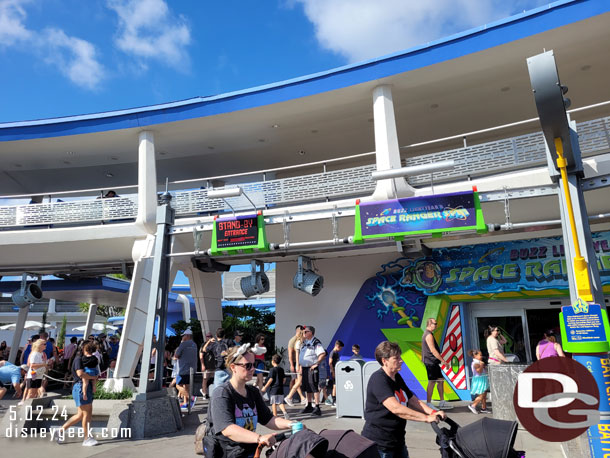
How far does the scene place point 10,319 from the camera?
41.2 meters

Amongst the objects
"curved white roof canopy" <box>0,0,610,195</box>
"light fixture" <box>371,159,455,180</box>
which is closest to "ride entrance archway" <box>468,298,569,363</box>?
"curved white roof canopy" <box>0,0,610,195</box>

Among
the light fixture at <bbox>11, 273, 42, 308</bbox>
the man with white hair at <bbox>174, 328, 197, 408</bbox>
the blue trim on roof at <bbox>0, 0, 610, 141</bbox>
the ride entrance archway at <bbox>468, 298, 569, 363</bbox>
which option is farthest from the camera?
the light fixture at <bbox>11, 273, 42, 308</bbox>

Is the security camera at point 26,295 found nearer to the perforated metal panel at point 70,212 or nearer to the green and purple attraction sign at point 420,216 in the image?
the perforated metal panel at point 70,212

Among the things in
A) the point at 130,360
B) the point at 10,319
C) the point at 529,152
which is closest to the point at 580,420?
the point at 529,152

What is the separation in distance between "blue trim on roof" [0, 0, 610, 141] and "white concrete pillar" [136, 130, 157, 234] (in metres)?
0.59

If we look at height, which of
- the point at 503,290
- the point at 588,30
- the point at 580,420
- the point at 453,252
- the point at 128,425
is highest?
the point at 588,30

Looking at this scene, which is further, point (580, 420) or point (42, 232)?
point (42, 232)

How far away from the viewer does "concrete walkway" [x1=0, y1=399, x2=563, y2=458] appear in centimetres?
695

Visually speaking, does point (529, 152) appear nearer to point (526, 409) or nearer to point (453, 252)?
point (453, 252)

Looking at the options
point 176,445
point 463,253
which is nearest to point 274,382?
point 176,445

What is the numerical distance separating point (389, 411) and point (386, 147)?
8209mm

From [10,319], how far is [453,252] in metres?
41.8

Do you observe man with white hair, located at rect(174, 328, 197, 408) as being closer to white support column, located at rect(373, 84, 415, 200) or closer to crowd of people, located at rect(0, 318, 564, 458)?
crowd of people, located at rect(0, 318, 564, 458)

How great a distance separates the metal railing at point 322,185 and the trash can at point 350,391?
13.8 ft
